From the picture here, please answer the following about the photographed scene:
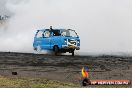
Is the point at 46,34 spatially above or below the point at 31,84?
above

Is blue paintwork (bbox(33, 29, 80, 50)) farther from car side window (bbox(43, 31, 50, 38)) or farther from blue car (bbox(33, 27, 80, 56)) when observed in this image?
car side window (bbox(43, 31, 50, 38))

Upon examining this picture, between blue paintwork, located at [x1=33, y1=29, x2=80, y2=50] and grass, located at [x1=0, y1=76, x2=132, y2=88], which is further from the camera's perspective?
blue paintwork, located at [x1=33, y1=29, x2=80, y2=50]

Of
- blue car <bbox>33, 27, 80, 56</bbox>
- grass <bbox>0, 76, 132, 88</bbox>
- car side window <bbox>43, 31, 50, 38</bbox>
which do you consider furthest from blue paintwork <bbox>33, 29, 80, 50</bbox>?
grass <bbox>0, 76, 132, 88</bbox>

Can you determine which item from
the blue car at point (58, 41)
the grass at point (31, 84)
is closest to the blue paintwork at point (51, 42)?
the blue car at point (58, 41)

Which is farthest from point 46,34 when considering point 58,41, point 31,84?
point 31,84

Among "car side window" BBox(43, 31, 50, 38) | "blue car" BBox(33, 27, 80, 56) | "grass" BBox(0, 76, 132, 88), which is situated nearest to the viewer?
"grass" BBox(0, 76, 132, 88)

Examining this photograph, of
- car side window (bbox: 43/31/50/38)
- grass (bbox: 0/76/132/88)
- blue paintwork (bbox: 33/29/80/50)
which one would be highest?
car side window (bbox: 43/31/50/38)

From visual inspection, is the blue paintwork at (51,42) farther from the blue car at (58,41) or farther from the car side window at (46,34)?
the car side window at (46,34)

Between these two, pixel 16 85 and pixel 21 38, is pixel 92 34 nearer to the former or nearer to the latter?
pixel 21 38

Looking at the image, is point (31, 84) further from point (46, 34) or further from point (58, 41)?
point (46, 34)

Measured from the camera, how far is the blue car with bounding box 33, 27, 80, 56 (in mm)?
30656

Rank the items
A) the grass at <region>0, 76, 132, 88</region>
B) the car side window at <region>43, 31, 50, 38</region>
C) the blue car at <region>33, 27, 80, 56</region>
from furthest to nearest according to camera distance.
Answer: the car side window at <region>43, 31, 50, 38</region> < the blue car at <region>33, 27, 80, 56</region> < the grass at <region>0, 76, 132, 88</region>

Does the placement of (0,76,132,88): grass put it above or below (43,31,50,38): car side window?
below

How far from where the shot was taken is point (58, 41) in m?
30.9
